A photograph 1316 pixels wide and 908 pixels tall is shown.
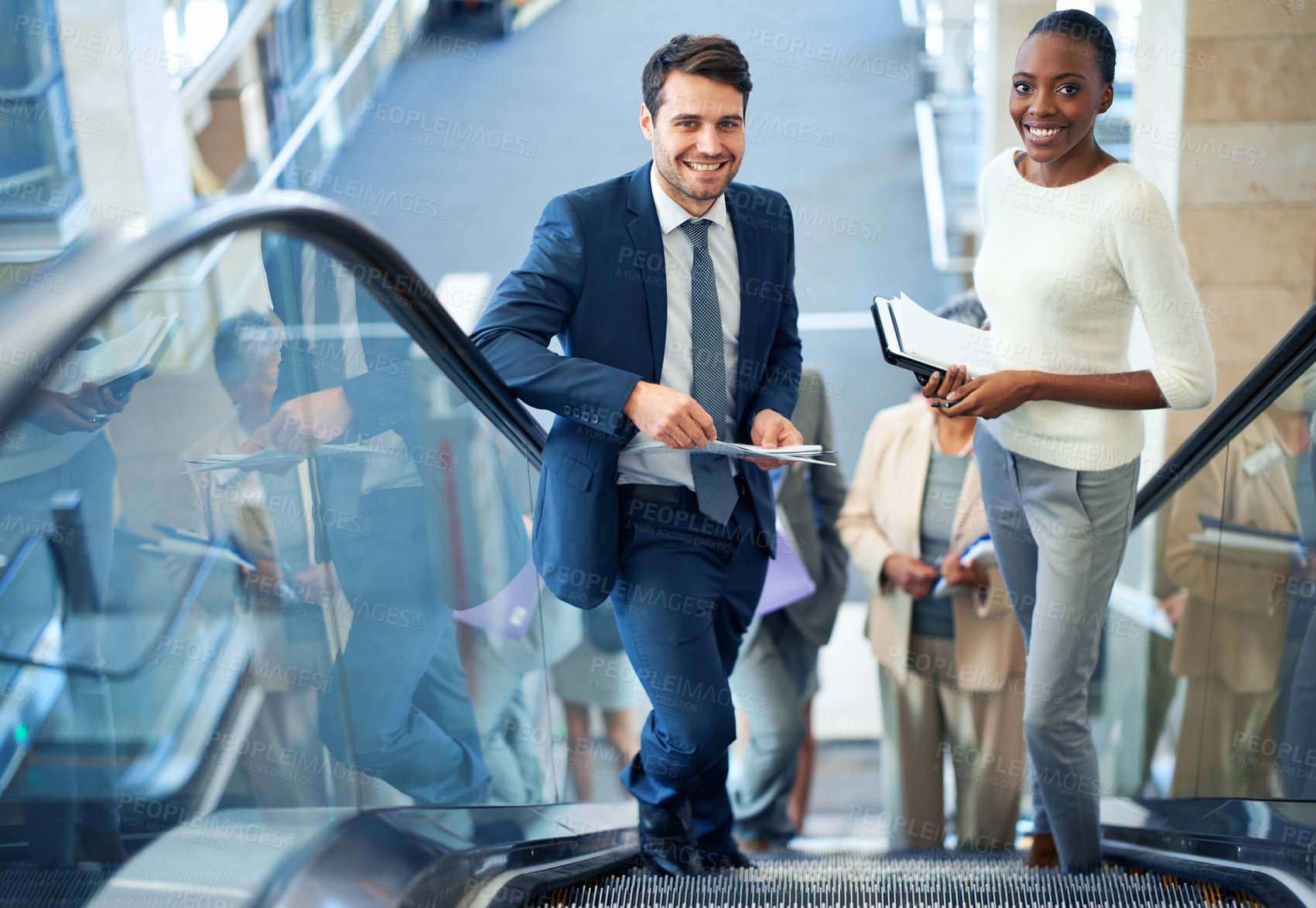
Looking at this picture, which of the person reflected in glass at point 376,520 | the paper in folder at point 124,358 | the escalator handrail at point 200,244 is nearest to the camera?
the escalator handrail at point 200,244

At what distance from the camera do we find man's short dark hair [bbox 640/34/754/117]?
220 centimetres

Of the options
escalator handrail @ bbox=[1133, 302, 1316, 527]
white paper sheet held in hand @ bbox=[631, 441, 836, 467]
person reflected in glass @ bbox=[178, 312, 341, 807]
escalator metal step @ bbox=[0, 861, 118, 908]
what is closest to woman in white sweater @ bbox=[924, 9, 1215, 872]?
escalator handrail @ bbox=[1133, 302, 1316, 527]

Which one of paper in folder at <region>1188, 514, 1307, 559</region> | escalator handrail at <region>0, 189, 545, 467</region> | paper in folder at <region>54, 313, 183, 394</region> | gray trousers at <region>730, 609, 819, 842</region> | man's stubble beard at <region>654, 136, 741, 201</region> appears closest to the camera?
escalator handrail at <region>0, 189, 545, 467</region>

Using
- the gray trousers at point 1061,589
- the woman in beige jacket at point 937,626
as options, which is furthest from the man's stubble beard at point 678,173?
the woman in beige jacket at point 937,626

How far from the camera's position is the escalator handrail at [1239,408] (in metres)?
2.37

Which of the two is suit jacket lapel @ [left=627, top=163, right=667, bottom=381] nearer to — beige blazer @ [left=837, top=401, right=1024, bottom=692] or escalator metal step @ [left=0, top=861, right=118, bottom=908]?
escalator metal step @ [left=0, top=861, right=118, bottom=908]

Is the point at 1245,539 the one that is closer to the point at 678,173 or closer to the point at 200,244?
the point at 678,173

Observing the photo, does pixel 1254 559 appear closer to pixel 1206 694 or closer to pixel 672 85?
pixel 1206 694

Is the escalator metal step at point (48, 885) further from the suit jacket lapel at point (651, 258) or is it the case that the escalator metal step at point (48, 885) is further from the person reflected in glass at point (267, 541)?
the suit jacket lapel at point (651, 258)

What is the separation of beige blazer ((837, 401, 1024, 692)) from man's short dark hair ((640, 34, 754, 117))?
67.4 inches

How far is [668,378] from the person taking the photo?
2.40m

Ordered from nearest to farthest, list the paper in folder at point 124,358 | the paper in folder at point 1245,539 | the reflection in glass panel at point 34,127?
the paper in folder at point 124,358
the paper in folder at point 1245,539
the reflection in glass panel at point 34,127

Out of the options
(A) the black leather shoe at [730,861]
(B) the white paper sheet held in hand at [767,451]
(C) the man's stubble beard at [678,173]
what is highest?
(C) the man's stubble beard at [678,173]

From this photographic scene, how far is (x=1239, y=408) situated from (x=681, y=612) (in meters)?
1.40
